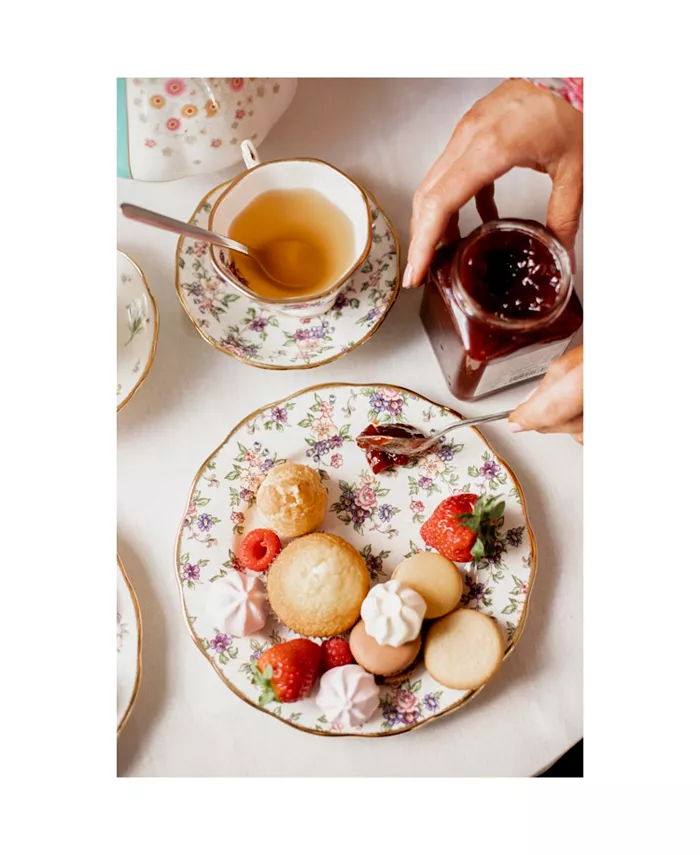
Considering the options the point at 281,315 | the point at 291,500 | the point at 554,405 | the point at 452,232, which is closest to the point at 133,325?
the point at 281,315

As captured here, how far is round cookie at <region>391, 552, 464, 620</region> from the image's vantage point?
66cm

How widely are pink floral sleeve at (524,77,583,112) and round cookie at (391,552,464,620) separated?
525mm

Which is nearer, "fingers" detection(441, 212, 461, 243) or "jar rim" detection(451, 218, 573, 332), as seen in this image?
"jar rim" detection(451, 218, 573, 332)

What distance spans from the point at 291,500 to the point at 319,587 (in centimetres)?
10

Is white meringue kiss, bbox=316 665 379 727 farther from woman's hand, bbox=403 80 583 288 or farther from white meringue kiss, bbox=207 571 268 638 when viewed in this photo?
woman's hand, bbox=403 80 583 288

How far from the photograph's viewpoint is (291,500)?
26.0 inches

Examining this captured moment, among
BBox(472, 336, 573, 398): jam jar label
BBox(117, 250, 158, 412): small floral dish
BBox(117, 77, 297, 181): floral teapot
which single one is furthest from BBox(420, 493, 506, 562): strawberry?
BBox(117, 77, 297, 181): floral teapot

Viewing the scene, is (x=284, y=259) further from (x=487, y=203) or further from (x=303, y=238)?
(x=487, y=203)

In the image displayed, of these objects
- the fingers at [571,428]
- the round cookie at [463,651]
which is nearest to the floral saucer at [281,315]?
the fingers at [571,428]

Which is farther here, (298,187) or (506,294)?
(298,187)
